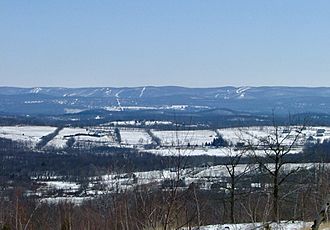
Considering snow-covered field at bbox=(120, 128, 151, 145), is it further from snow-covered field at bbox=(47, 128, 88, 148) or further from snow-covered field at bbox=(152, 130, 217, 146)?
snow-covered field at bbox=(47, 128, 88, 148)

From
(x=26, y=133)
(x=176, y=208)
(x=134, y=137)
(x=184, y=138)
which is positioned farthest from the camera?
(x=26, y=133)

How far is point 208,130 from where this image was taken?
94.0 meters

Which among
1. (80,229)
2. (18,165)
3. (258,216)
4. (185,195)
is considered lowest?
(18,165)

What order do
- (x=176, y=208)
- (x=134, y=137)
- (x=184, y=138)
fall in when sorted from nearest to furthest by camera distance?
(x=176, y=208), (x=184, y=138), (x=134, y=137)

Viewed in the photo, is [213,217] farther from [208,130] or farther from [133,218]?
[208,130]

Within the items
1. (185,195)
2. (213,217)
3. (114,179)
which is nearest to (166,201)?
(185,195)

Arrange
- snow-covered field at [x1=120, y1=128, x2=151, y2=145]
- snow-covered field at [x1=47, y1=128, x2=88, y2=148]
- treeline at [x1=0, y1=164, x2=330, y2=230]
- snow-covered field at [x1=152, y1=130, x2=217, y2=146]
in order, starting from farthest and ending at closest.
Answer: snow-covered field at [x1=120, y1=128, x2=151, y2=145] → snow-covered field at [x1=47, y1=128, x2=88, y2=148] → snow-covered field at [x1=152, y1=130, x2=217, y2=146] → treeline at [x1=0, y1=164, x2=330, y2=230]

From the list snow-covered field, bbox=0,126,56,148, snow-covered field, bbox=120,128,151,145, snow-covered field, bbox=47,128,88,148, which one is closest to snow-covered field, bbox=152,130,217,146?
snow-covered field, bbox=120,128,151,145

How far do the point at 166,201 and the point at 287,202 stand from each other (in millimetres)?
8100

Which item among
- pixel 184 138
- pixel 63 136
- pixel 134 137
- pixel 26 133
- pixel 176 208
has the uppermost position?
pixel 184 138

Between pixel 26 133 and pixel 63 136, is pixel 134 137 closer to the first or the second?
pixel 63 136

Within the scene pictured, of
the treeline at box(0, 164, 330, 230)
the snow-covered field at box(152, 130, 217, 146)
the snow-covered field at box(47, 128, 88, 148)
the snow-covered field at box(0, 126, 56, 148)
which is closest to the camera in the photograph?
the treeline at box(0, 164, 330, 230)

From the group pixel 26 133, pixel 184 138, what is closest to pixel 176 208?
pixel 184 138

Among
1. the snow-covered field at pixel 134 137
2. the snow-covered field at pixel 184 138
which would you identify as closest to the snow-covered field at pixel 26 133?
the snow-covered field at pixel 134 137
